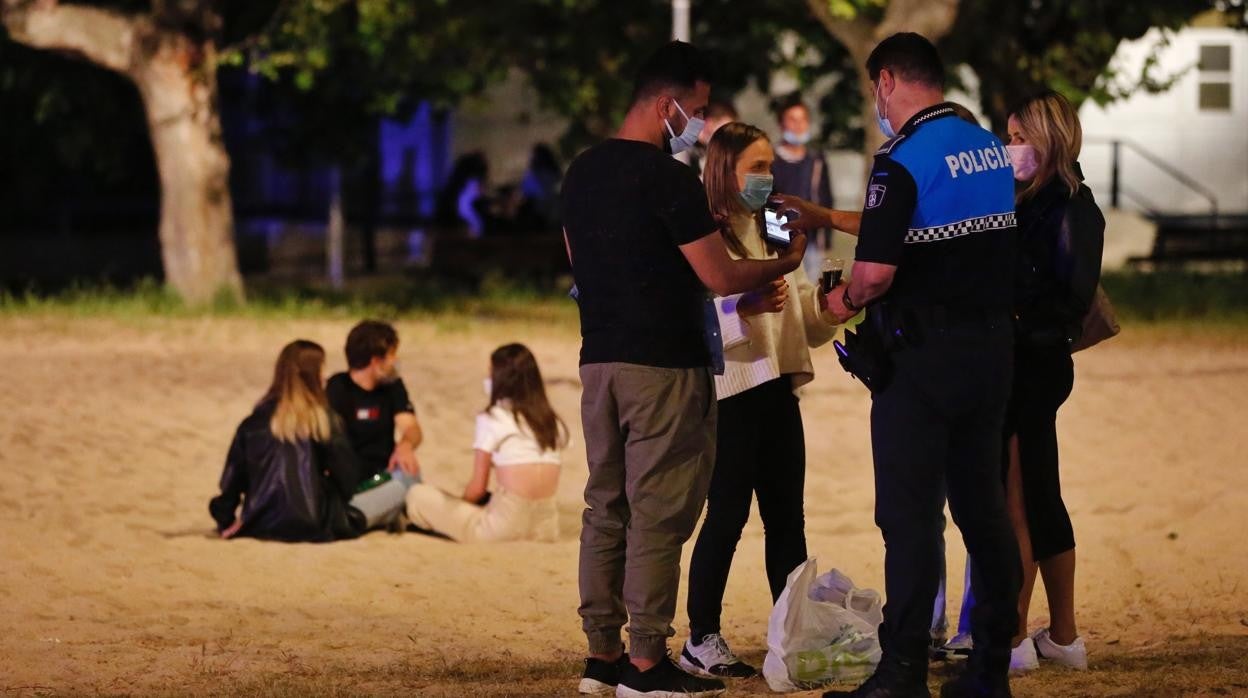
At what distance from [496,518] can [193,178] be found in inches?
479

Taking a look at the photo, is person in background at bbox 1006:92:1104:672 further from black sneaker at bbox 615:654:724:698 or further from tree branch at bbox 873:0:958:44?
tree branch at bbox 873:0:958:44

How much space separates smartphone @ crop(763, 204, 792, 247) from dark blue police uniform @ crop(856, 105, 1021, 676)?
0.56 metres

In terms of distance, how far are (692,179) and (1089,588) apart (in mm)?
3452

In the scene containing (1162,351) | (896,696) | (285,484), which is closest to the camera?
(896,696)

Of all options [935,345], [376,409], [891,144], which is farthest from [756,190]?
[376,409]

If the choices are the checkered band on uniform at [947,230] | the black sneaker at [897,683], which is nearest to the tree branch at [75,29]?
the checkered band on uniform at [947,230]

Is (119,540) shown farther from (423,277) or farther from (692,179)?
(423,277)

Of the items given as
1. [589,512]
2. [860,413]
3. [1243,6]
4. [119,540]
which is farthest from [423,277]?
[589,512]

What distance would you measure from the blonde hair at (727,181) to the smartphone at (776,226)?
12cm

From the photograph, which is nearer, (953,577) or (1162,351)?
(953,577)

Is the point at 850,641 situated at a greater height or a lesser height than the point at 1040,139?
lesser

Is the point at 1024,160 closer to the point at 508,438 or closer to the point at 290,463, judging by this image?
the point at 508,438

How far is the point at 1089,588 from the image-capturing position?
8445 millimetres

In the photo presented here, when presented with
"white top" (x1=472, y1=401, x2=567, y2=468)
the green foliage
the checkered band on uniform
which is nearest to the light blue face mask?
the checkered band on uniform
